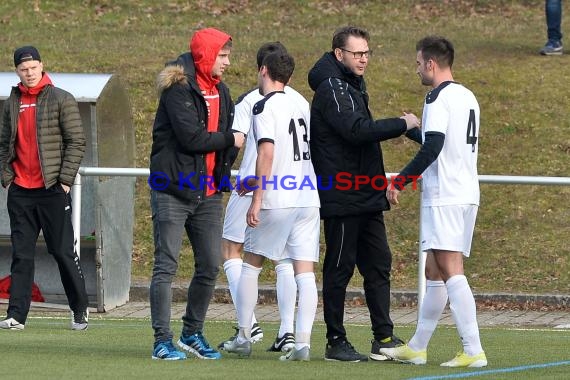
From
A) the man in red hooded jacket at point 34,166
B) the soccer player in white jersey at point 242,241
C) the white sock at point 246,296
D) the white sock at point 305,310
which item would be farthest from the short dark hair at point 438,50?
the man in red hooded jacket at point 34,166

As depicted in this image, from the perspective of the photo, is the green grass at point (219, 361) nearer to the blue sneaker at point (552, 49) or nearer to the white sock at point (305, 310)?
the white sock at point (305, 310)

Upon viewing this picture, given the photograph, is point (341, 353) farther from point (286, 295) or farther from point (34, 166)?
point (34, 166)

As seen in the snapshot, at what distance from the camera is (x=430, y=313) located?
8242 millimetres

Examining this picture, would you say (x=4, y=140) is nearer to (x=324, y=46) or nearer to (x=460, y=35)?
(x=324, y=46)

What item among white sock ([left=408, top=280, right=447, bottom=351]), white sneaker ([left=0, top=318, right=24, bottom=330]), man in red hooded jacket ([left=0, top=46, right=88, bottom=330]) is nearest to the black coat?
white sock ([left=408, top=280, right=447, bottom=351])

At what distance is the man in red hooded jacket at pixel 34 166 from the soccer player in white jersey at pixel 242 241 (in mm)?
1326

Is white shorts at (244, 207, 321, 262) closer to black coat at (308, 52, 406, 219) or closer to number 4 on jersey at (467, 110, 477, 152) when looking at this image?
black coat at (308, 52, 406, 219)

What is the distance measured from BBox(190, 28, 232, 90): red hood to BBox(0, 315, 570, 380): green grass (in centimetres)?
170

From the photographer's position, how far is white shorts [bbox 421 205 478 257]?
8.01 m

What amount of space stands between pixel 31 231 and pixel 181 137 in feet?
9.04

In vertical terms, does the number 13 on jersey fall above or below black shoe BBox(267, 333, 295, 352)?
above

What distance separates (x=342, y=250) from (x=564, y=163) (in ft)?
27.2

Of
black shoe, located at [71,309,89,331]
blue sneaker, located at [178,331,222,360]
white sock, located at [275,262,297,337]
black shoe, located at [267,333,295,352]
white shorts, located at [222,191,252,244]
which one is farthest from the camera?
black shoe, located at [71,309,89,331]

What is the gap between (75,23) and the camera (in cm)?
2277
